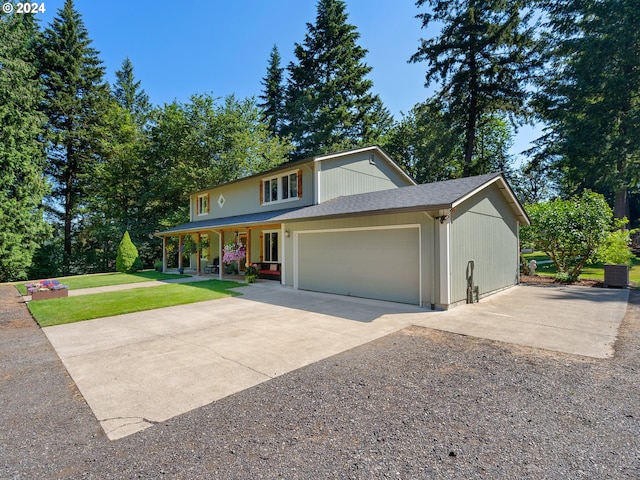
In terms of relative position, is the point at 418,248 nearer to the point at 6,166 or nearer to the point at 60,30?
the point at 6,166

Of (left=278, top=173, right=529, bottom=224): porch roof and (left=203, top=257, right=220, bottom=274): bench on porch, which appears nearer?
(left=278, top=173, right=529, bottom=224): porch roof

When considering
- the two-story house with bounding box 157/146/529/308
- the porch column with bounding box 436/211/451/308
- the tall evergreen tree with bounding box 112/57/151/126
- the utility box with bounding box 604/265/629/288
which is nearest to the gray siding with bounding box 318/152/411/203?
the two-story house with bounding box 157/146/529/308

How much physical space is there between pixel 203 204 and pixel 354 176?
10.9 m

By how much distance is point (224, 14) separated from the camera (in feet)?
37.3

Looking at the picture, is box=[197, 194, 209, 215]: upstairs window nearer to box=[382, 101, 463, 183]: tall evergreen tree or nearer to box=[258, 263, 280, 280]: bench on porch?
box=[258, 263, 280, 280]: bench on porch

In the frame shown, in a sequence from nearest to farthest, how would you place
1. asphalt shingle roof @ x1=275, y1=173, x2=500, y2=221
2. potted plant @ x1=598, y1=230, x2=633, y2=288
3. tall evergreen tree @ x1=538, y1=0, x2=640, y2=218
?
asphalt shingle roof @ x1=275, y1=173, x2=500, y2=221 → potted plant @ x1=598, y1=230, x2=633, y2=288 → tall evergreen tree @ x1=538, y1=0, x2=640, y2=218

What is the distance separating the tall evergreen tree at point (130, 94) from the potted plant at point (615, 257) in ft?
116

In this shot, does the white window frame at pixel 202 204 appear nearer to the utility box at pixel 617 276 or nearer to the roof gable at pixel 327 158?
the roof gable at pixel 327 158

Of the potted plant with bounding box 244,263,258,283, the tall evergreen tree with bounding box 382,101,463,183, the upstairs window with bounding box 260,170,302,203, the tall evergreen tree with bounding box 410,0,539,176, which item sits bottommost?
the potted plant with bounding box 244,263,258,283

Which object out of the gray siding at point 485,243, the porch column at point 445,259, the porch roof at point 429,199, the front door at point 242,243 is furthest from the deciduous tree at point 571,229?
the front door at point 242,243

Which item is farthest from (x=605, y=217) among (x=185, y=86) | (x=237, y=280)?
(x=185, y=86)

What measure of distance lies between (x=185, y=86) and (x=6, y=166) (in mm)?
12593

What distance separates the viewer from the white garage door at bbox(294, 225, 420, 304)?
8234mm

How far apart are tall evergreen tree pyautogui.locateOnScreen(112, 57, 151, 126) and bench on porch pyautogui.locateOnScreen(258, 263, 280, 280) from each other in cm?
2440
